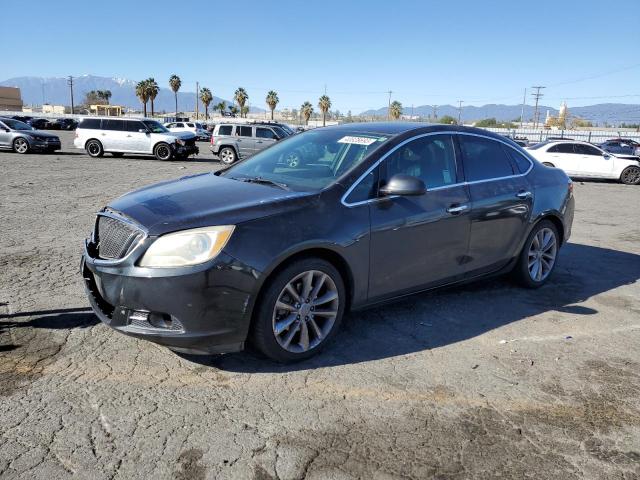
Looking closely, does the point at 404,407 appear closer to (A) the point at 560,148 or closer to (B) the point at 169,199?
(B) the point at 169,199

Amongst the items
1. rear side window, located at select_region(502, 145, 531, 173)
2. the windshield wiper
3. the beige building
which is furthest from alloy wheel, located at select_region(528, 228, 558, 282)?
the beige building

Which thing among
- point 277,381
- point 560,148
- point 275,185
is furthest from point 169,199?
point 560,148

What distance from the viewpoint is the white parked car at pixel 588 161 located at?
1939cm

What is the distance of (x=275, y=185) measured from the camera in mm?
4023

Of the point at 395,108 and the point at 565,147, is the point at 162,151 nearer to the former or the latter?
the point at 565,147

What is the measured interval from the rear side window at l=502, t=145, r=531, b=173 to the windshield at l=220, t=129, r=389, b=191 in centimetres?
167

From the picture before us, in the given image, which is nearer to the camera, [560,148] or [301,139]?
[301,139]

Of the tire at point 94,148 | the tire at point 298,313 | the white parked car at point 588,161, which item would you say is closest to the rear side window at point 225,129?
the tire at point 94,148

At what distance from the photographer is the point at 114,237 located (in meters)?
3.52

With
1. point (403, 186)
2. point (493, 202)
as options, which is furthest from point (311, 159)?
point (493, 202)

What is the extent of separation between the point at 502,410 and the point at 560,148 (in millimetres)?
18637

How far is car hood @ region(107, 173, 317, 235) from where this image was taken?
3.32 meters

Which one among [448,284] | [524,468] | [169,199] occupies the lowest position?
[524,468]

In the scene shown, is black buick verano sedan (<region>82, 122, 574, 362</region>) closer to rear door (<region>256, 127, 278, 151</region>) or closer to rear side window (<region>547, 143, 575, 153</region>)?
rear side window (<region>547, 143, 575, 153</region>)
